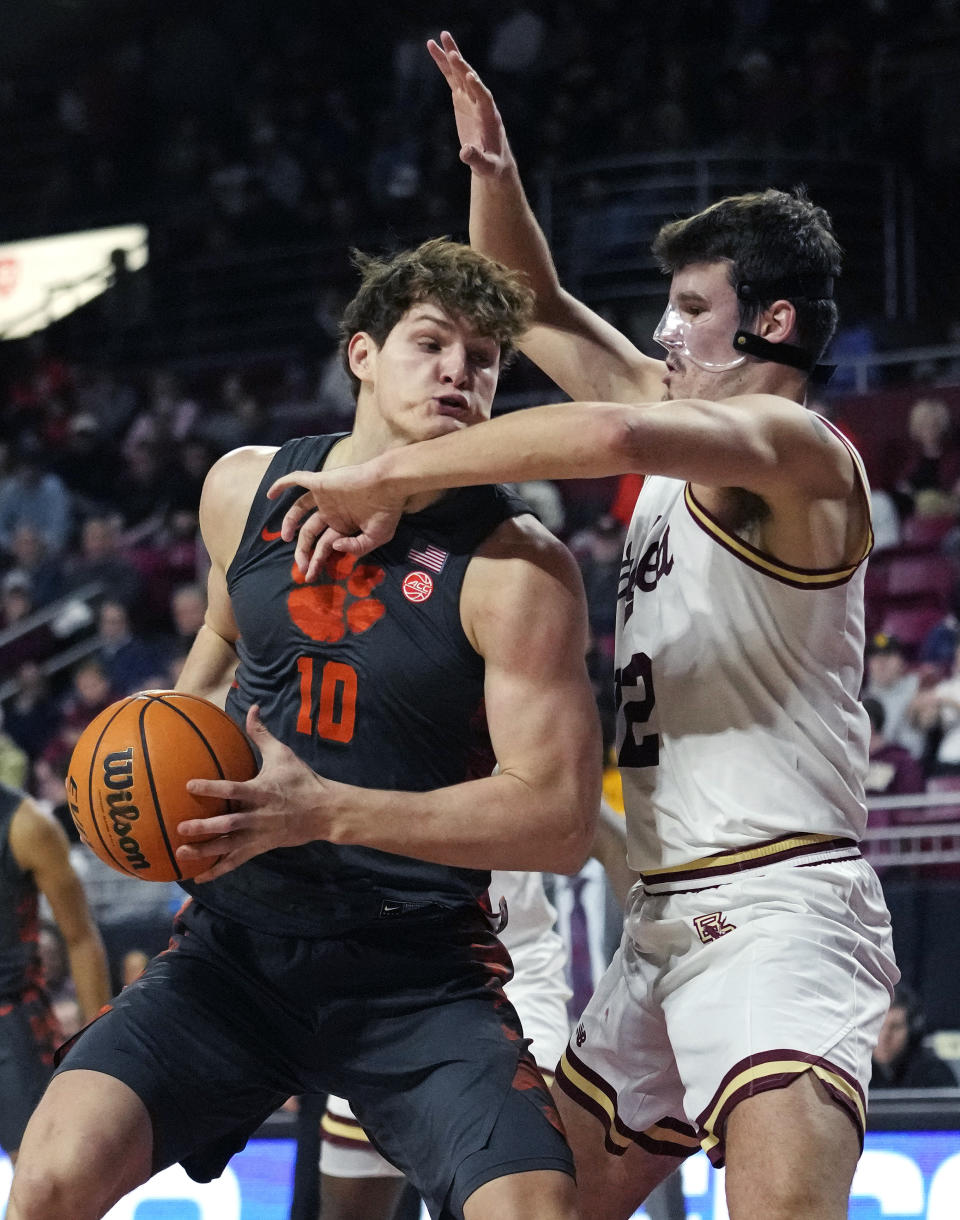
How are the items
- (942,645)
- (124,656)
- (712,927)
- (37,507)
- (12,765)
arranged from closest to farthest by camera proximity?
(712,927) < (942,645) < (12,765) < (124,656) < (37,507)

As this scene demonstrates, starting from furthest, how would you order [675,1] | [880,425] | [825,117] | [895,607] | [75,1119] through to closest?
[675,1] → [825,117] → [880,425] → [895,607] → [75,1119]

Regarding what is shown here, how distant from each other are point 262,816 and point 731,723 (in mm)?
945

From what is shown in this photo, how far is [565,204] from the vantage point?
13.2 m

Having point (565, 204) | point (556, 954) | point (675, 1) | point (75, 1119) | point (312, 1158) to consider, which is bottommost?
point (312, 1158)

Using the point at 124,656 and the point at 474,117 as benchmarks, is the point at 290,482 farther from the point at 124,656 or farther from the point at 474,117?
the point at 124,656

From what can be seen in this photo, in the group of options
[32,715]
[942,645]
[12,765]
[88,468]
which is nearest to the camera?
[942,645]

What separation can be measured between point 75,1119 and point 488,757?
3.48 feet

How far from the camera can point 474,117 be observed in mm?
3859

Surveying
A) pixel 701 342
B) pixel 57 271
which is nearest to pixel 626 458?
pixel 701 342

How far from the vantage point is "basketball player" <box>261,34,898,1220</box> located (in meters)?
2.81

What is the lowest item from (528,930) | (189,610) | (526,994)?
(189,610)

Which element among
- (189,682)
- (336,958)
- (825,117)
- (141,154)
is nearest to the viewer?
(336,958)

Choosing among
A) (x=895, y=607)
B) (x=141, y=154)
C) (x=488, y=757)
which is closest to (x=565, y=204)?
(x=895, y=607)

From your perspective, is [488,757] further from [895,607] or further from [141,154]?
[141,154]
